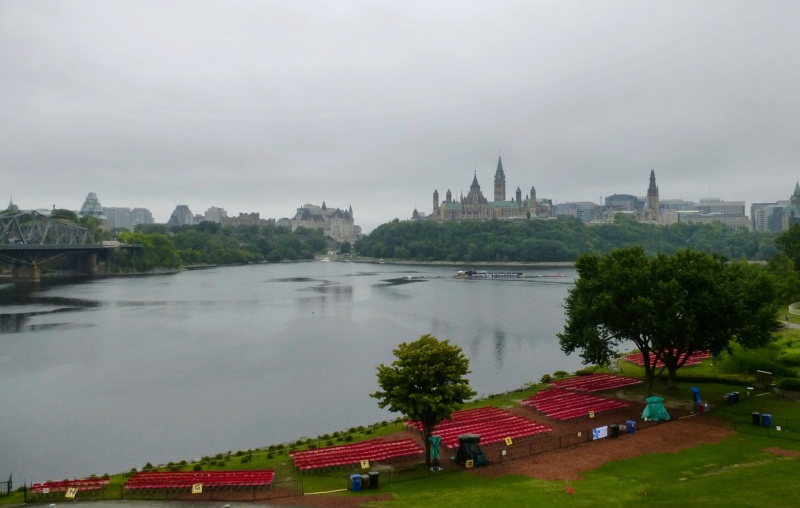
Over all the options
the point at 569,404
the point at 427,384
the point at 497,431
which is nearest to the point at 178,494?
the point at 427,384

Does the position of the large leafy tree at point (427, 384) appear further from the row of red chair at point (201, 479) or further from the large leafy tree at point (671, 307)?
the large leafy tree at point (671, 307)

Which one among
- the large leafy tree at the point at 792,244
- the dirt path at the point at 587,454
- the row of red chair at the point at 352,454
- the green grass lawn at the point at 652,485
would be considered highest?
the large leafy tree at the point at 792,244

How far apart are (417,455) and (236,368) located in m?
27.4

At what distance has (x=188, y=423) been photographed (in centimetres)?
3434

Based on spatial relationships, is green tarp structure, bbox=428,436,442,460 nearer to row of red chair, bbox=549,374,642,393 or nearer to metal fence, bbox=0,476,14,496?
row of red chair, bbox=549,374,642,393

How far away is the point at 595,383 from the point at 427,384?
1607 centimetres

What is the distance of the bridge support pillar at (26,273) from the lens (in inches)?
5006

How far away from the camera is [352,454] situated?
2428 cm

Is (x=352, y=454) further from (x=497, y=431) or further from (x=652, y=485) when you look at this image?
(x=652, y=485)

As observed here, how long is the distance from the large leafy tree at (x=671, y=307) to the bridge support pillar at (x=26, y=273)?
126244mm

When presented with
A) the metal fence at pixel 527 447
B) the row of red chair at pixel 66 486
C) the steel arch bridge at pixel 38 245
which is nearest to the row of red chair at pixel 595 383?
the metal fence at pixel 527 447

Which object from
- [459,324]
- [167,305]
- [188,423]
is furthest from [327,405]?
[167,305]

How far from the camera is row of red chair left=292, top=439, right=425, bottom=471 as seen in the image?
23297mm

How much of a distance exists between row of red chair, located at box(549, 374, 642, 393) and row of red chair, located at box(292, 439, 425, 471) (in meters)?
13.2
